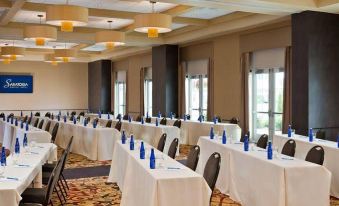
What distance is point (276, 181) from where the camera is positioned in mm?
4867

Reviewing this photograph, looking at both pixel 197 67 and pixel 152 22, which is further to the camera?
pixel 197 67

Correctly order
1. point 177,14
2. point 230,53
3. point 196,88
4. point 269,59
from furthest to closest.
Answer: point 196,88 → point 230,53 → point 269,59 → point 177,14

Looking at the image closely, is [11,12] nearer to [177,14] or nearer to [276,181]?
[177,14]

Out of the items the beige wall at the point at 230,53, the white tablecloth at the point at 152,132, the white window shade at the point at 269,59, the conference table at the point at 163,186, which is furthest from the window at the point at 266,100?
the conference table at the point at 163,186

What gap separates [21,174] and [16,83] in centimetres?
1832

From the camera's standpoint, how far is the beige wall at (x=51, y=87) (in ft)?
71.9

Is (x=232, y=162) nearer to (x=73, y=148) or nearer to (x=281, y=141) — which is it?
(x=281, y=141)

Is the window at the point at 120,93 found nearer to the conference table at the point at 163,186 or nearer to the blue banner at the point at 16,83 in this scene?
the blue banner at the point at 16,83

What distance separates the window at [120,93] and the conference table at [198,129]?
8319 mm

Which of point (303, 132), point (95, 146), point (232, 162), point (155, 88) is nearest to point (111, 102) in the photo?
point (155, 88)

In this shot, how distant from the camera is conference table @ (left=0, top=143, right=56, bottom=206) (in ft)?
13.1

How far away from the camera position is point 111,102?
2256 cm

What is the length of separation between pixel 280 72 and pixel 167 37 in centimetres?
529

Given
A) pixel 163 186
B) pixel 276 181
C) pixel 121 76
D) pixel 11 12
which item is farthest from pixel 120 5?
pixel 121 76
